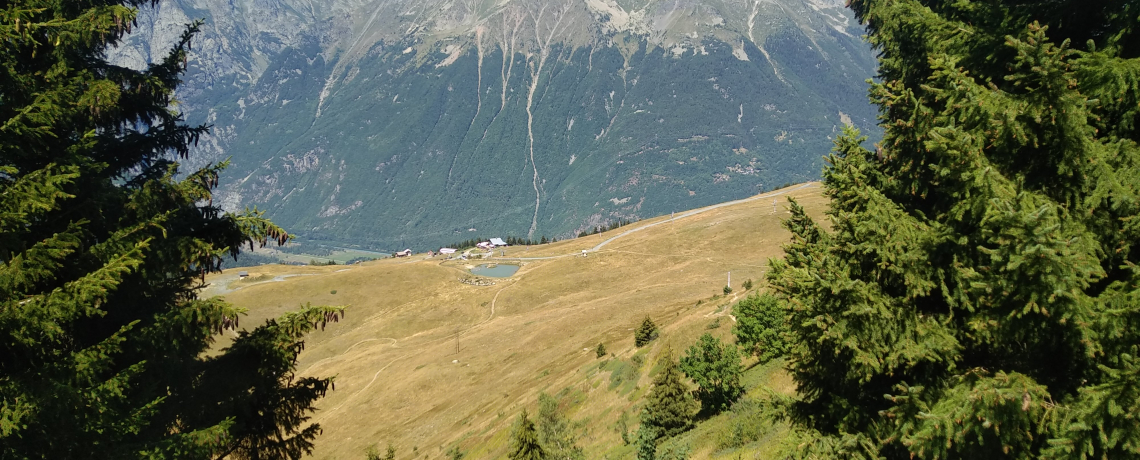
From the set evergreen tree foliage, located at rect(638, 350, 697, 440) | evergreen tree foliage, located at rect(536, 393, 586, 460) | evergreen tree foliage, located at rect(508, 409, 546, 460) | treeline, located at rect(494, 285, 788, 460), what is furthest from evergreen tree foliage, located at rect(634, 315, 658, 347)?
evergreen tree foliage, located at rect(508, 409, 546, 460)

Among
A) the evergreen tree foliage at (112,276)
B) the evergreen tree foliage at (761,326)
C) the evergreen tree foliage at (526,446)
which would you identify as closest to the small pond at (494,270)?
the evergreen tree foliage at (761,326)

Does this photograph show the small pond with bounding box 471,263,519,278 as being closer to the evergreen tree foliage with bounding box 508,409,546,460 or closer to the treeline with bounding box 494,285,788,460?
the treeline with bounding box 494,285,788,460

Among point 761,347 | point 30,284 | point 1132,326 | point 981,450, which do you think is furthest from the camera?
point 761,347

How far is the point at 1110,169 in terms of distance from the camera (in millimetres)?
5977

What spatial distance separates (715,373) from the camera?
993 inches

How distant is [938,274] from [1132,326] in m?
1.77

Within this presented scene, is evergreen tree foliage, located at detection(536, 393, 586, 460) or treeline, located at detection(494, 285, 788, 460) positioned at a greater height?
treeline, located at detection(494, 285, 788, 460)

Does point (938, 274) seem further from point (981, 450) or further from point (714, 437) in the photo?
point (714, 437)

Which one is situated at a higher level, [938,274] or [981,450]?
[938,274]

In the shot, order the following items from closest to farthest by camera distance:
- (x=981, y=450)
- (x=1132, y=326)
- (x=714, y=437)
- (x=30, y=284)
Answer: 1. (x=1132, y=326)
2. (x=981, y=450)
3. (x=30, y=284)
4. (x=714, y=437)

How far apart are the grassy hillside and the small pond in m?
3.05

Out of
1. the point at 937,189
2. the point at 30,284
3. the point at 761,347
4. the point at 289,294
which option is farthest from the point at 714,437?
the point at 289,294

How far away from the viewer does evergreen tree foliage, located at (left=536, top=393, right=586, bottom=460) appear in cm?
2339

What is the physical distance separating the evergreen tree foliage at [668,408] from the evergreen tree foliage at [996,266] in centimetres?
1720
